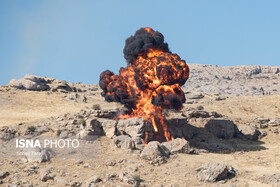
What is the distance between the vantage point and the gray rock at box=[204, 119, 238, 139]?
44781 millimetres

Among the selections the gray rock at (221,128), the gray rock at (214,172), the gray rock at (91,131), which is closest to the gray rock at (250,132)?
the gray rock at (221,128)

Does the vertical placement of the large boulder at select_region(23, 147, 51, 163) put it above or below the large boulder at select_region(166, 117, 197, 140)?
below

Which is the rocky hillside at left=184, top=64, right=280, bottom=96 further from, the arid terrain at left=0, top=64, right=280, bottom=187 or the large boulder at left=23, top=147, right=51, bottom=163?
the large boulder at left=23, top=147, right=51, bottom=163

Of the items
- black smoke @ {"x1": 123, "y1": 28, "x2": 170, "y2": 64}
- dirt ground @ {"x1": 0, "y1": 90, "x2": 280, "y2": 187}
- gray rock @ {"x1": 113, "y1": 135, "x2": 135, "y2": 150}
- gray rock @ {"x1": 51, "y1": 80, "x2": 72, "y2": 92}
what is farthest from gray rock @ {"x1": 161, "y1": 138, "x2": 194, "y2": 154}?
gray rock @ {"x1": 51, "y1": 80, "x2": 72, "y2": 92}

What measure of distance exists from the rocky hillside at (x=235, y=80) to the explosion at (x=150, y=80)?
107225 mm

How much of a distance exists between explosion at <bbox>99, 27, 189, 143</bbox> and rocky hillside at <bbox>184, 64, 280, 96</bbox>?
107225 mm

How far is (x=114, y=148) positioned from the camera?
31.0 m

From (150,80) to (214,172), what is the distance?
16.8 metres

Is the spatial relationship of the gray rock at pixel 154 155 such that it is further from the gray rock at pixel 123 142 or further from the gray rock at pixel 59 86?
the gray rock at pixel 59 86

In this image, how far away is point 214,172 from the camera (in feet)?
82.5

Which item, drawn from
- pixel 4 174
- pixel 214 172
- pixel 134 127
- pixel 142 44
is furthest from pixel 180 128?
pixel 4 174

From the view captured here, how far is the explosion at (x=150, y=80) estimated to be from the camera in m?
38.2

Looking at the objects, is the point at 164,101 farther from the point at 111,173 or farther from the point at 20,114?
the point at 20,114

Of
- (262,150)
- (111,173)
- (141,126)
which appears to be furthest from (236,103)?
(111,173)
